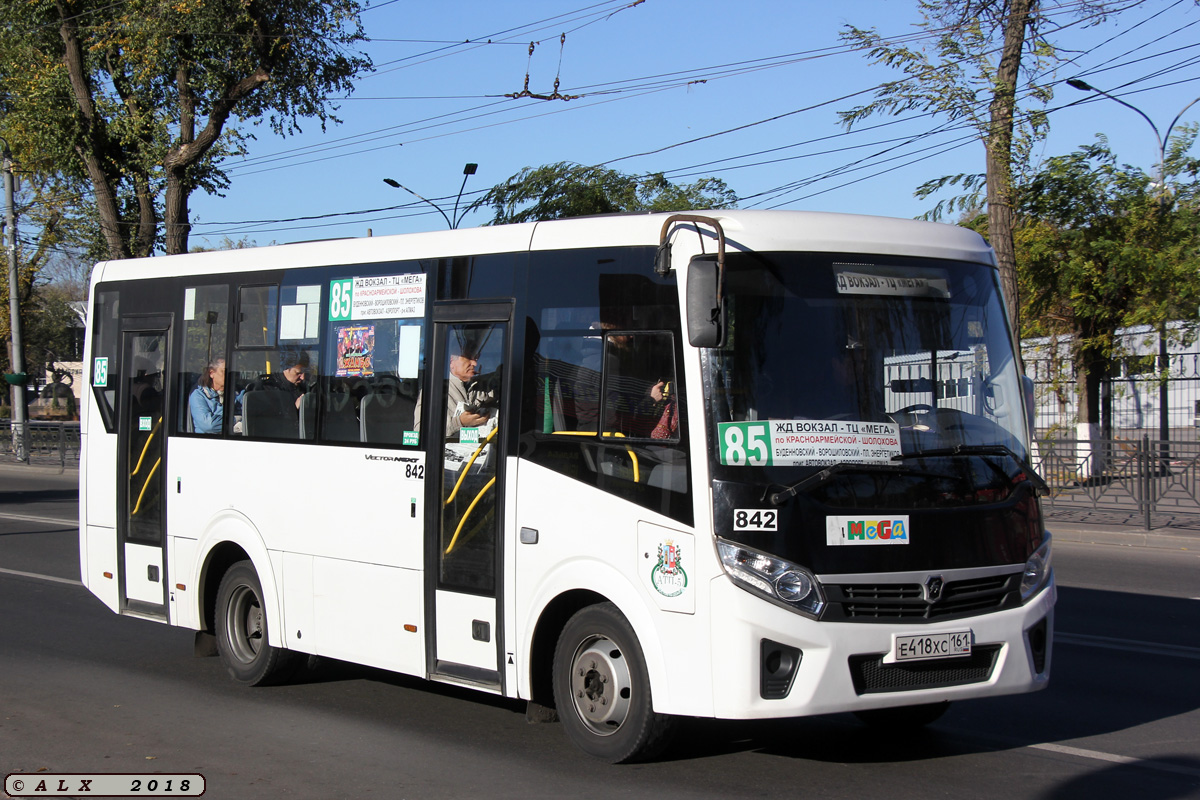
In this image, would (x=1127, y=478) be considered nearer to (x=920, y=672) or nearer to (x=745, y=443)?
(x=920, y=672)

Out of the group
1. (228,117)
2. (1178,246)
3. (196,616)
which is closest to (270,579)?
(196,616)

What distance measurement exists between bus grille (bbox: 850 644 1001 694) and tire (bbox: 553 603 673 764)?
956 millimetres

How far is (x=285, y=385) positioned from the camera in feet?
26.4

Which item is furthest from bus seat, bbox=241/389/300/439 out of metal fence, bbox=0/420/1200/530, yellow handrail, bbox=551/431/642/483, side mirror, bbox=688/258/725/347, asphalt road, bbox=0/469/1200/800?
metal fence, bbox=0/420/1200/530

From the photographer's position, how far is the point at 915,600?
5469 millimetres

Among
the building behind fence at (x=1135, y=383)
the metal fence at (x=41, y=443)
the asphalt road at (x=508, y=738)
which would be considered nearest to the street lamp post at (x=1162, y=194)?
the building behind fence at (x=1135, y=383)

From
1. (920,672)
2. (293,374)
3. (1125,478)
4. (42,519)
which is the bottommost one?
(42,519)

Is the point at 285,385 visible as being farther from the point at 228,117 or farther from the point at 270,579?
the point at 228,117

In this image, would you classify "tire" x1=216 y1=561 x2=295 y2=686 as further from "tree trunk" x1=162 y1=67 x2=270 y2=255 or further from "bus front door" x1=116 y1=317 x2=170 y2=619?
"tree trunk" x1=162 y1=67 x2=270 y2=255

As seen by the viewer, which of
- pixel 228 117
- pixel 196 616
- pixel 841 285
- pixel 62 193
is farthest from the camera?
pixel 62 193

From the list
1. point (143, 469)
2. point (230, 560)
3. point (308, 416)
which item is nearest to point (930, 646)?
point (308, 416)

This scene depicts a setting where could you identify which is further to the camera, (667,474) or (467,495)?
(467,495)

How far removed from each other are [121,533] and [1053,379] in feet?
70.3

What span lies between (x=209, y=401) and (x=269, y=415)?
0.80m
